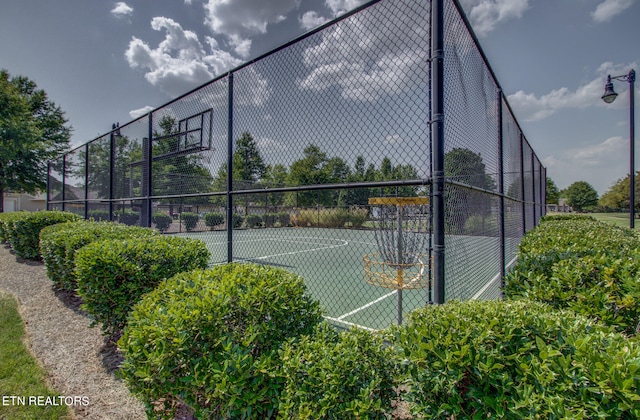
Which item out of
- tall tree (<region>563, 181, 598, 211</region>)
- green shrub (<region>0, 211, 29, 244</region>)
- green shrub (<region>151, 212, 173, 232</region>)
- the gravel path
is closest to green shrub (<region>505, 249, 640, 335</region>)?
the gravel path

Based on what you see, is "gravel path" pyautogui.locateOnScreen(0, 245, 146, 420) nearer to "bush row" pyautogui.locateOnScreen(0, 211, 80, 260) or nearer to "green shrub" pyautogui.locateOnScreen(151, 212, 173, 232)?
"bush row" pyautogui.locateOnScreen(0, 211, 80, 260)

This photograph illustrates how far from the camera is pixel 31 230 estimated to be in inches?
257

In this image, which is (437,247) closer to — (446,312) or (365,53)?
(446,312)

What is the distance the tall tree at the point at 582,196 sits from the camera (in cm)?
6788

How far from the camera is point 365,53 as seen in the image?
8.25ft

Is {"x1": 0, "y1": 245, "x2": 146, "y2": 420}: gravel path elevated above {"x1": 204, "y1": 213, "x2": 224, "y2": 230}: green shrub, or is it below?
below

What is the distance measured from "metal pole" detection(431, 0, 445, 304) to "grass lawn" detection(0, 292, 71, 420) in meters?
2.70

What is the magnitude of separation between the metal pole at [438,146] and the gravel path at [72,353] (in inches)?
88.3

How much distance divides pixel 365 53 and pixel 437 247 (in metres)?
1.76

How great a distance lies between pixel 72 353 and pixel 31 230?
5.62 m

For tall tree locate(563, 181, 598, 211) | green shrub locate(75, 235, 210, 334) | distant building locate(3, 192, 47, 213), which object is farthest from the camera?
tall tree locate(563, 181, 598, 211)

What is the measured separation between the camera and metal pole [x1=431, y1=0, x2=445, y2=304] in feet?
6.16

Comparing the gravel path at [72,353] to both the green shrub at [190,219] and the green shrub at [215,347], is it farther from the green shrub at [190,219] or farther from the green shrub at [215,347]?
the green shrub at [190,219]

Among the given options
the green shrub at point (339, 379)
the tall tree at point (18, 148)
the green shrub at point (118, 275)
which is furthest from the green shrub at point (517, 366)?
the tall tree at point (18, 148)
